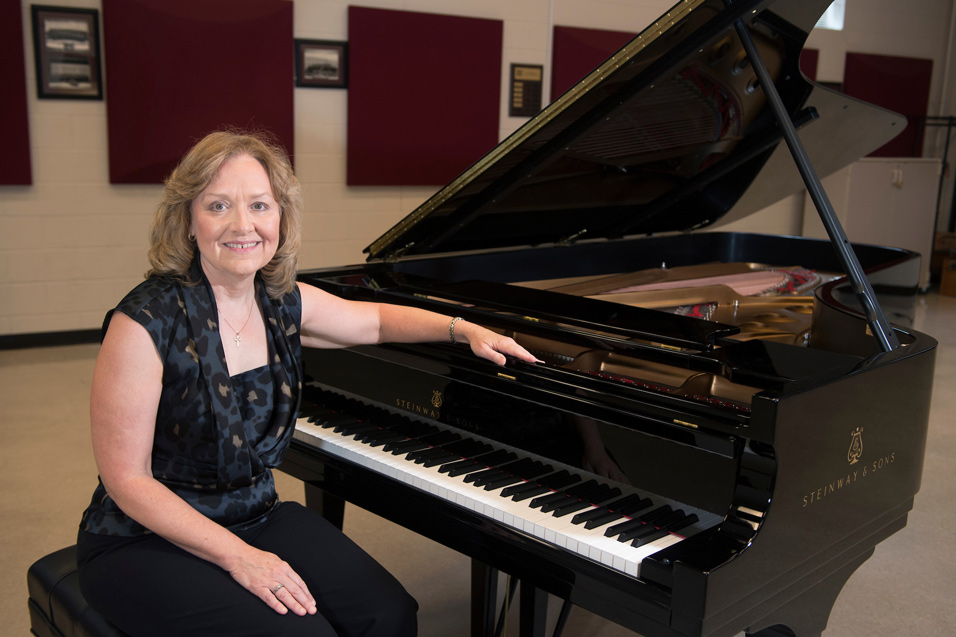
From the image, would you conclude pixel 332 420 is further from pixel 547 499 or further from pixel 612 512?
pixel 612 512

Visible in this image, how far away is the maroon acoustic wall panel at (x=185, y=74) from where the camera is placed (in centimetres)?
543

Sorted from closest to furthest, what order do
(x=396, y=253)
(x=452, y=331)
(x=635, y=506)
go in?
(x=635, y=506)
(x=452, y=331)
(x=396, y=253)

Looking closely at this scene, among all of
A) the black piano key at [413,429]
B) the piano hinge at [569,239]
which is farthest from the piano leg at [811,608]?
the piano hinge at [569,239]

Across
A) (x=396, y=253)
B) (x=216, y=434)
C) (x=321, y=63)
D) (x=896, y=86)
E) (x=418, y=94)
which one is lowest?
(x=216, y=434)

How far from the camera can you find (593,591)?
1.47 meters

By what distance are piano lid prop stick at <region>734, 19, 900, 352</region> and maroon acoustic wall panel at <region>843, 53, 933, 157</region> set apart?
289 inches

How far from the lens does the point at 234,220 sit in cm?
165

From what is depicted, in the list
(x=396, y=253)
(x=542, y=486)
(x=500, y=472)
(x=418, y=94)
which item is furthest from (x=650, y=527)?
(x=418, y=94)

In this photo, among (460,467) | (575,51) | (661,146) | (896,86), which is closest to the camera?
(460,467)

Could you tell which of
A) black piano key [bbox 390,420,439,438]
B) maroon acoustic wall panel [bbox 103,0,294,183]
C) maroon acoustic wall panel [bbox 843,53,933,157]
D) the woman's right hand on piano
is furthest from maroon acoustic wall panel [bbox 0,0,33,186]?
maroon acoustic wall panel [bbox 843,53,933,157]

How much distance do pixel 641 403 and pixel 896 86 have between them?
8.67m

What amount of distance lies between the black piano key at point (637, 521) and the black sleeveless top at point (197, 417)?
0.72m

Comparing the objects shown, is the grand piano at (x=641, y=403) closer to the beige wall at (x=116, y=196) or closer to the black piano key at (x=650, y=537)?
the black piano key at (x=650, y=537)

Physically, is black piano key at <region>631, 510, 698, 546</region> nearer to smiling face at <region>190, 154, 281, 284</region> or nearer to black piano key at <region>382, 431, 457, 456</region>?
black piano key at <region>382, 431, 457, 456</region>
